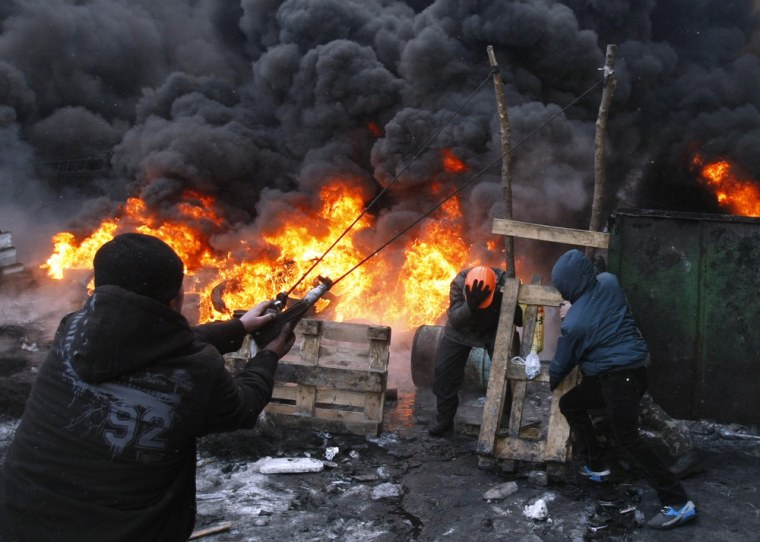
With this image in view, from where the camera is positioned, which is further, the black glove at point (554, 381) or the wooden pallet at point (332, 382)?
the wooden pallet at point (332, 382)

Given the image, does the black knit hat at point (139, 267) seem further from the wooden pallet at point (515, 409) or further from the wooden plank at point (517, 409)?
the wooden plank at point (517, 409)

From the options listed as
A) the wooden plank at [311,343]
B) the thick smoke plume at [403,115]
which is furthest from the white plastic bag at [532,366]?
the thick smoke plume at [403,115]

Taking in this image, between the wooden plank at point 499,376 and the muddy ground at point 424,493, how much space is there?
368 millimetres

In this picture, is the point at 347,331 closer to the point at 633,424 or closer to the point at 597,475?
the point at 597,475

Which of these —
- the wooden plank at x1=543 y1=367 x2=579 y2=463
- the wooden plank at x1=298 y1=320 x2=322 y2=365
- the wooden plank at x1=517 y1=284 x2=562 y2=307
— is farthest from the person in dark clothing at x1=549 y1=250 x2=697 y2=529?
the wooden plank at x1=298 y1=320 x2=322 y2=365

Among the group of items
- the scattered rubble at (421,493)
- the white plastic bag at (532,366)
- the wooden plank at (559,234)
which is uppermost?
the wooden plank at (559,234)

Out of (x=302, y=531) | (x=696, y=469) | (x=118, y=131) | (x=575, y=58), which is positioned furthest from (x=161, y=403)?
(x=118, y=131)

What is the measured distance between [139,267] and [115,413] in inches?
18.3

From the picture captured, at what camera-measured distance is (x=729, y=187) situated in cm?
1522

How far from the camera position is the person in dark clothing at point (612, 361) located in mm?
4078

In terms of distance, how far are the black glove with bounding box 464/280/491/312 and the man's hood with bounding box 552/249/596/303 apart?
4.14ft

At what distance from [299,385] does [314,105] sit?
12.7 metres

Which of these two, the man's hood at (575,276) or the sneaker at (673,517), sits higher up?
the man's hood at (575,276)

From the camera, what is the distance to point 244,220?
17266mm
